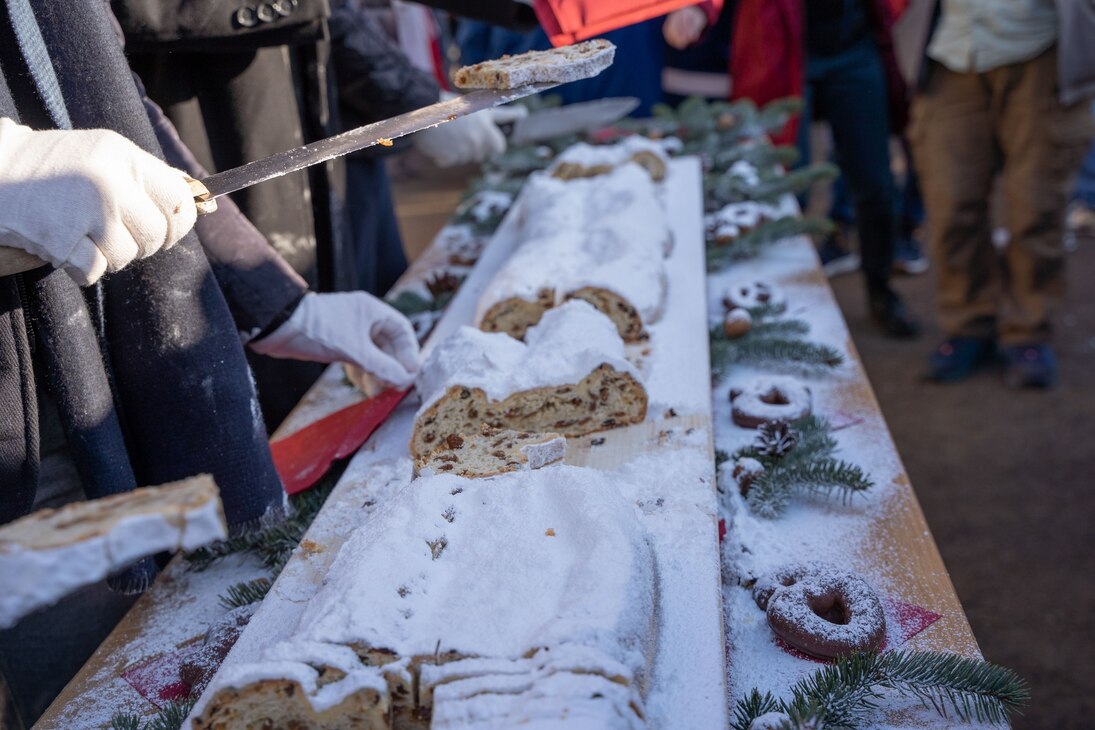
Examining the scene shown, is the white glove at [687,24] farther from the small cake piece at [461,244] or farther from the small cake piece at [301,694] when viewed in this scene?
the small cake piece at [301,694]

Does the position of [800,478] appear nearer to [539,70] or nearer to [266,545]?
[539,70]

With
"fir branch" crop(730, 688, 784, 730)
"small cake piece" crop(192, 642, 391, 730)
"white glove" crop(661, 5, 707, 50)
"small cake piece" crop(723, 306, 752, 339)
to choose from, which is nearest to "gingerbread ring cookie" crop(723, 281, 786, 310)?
"small cake piece" crop(723, 306, 752, 339)

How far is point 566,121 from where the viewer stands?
A: 3.97 meters

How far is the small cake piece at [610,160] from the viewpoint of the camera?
11.0ft

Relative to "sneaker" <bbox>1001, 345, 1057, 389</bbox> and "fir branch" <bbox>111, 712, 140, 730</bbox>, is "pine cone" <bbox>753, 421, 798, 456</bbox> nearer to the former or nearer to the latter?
"fir branch" <bbox>111, 712, 140, 730</bbox>

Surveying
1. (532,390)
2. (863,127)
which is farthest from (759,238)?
(863,127)

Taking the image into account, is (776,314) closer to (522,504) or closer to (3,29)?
(522,504)

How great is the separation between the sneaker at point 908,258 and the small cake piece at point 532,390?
4391mm

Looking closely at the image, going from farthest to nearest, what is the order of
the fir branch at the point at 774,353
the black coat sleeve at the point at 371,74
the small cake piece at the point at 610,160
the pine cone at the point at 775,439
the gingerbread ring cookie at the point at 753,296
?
the small cake piece at the point at 610,160, the black coat sleeve at the point at 371,74, the gingerbread ring cookie at the point at 753,296, the fir branch at the point at 774,353, the pine cone at the point at 775,439

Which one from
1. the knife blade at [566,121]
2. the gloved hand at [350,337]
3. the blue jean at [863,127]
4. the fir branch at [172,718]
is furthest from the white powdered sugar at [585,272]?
the blue jean at [863,127]

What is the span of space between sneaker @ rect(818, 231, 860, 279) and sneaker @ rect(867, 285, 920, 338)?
0.97m

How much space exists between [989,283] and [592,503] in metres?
3.49

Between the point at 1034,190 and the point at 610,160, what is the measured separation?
1.77 metres

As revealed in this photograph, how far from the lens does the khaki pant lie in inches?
143
